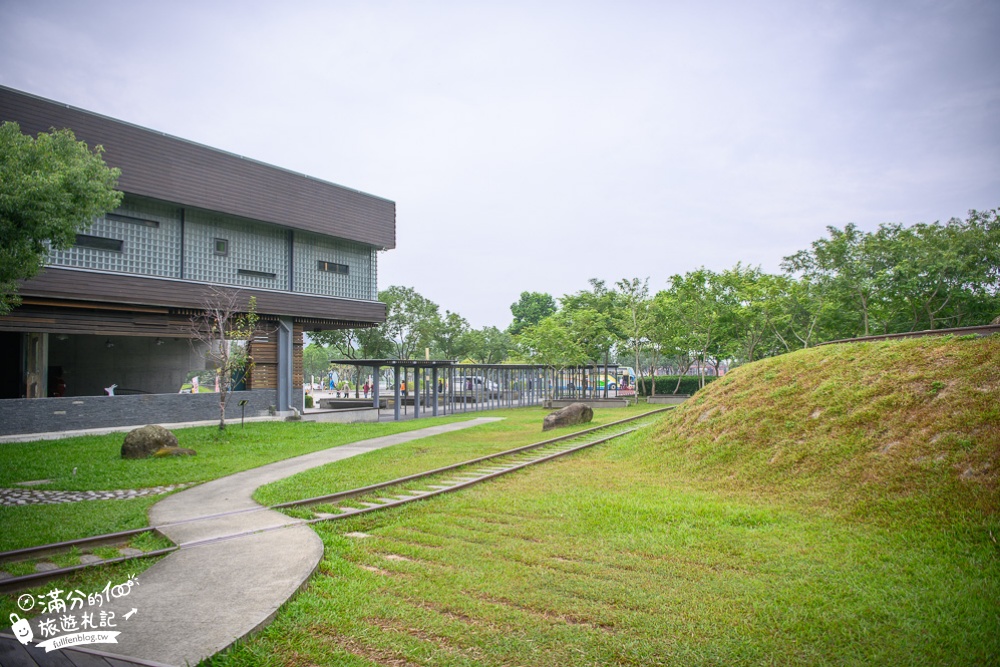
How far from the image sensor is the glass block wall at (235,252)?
77.9ft

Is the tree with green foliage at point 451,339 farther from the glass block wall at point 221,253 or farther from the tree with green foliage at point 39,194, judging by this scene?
the tree with green foliage at point 39,194

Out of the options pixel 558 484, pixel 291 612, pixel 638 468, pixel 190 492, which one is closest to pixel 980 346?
pixel 638 468

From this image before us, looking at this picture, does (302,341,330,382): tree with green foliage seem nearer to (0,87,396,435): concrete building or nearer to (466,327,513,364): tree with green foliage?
(466,327,513,364): tree with green foliage

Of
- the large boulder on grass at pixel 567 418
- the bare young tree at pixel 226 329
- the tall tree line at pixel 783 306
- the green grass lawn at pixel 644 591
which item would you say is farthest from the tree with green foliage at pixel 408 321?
the green grass lawn at pixel 644 591

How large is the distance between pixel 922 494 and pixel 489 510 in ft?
17.4

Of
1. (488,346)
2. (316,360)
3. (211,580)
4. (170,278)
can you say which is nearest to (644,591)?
(211,580)

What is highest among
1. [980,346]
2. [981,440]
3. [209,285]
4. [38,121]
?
[38,121]

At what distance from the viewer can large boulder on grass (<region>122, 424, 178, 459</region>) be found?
14184 mm

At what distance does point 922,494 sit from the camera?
6941 mm

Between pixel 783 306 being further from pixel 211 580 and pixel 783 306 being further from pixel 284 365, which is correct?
pixel 211 580

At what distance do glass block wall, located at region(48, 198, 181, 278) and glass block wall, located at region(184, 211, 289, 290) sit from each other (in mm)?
574

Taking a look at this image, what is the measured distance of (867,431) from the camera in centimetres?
872

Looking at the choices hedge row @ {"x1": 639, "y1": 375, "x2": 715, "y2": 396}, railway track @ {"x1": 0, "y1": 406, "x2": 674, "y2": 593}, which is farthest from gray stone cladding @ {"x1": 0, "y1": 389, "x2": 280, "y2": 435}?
hedge row @ {"x1": 639, "y1": 375, "x2": 715, "y2": 396}

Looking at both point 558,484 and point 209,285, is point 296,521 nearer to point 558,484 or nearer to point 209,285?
point 558,484
